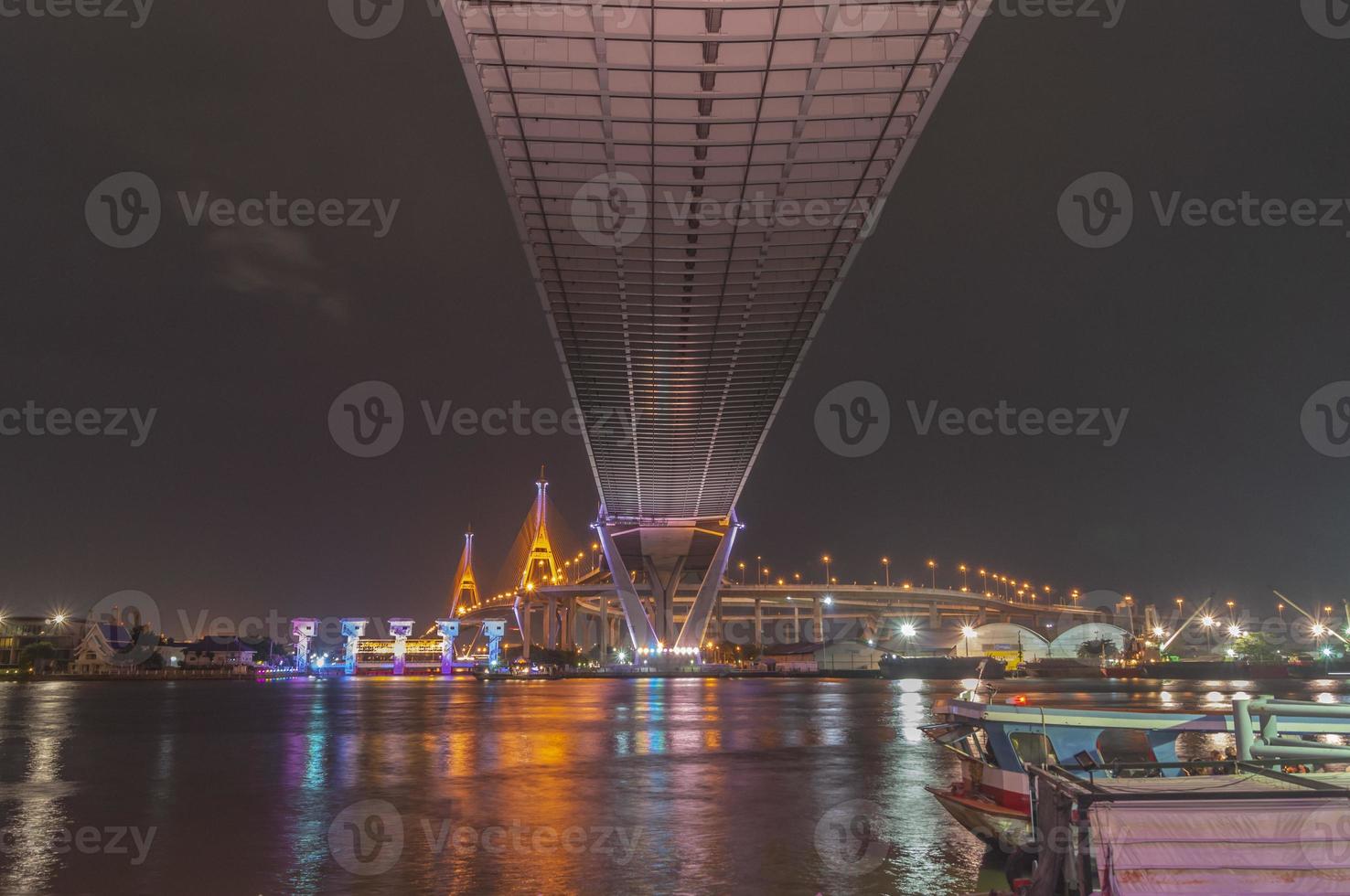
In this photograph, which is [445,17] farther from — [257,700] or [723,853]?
[257,700]

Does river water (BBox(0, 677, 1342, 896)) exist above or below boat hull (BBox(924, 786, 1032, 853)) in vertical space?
below

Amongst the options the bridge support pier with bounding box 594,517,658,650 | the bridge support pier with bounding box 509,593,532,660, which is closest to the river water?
the bridge support pier with bounding box 594,517,658,650

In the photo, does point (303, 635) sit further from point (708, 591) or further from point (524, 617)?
point (708, 591)

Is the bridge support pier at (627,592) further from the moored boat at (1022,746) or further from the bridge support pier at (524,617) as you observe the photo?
the moored boat at (1022,746)

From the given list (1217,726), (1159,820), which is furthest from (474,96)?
(1159,820)

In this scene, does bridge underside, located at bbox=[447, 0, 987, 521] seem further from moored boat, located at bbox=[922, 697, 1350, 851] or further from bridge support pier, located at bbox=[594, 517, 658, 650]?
bridge support pier, located at bbox=[594, 517, 658, 650]

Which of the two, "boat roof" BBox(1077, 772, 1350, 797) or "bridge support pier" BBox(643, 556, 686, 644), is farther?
"bridge support pier" BBox(643, 556, 686, 644)
